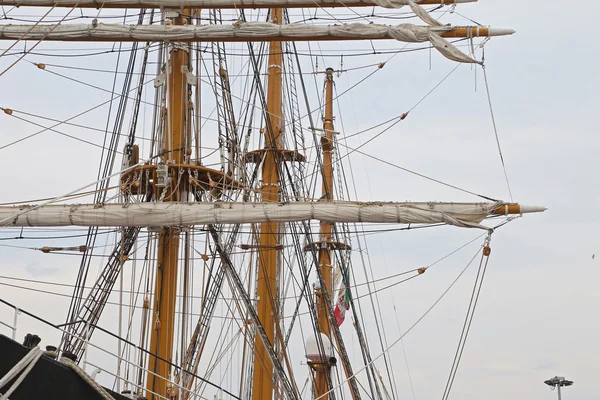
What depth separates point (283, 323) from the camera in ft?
92.3

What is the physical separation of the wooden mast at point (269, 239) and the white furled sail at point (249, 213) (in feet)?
10.7

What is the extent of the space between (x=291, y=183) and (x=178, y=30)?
5.81 m

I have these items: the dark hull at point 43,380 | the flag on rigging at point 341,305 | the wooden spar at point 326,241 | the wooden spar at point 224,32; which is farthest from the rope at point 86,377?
the flag on rigging at point 341,305

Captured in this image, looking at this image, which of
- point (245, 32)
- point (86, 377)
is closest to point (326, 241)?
point (245, 32)

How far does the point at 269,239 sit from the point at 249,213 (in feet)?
19.3

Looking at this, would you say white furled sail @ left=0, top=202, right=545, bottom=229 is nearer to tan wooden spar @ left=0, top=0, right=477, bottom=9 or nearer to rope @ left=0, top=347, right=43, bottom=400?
tan wooden spar @ left=0, top=0, right=477, bottom=9

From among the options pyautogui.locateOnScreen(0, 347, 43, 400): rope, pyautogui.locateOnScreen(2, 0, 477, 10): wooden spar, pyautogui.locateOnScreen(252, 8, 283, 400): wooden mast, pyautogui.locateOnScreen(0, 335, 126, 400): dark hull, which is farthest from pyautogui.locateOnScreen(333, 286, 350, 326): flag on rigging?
pyautogui.locateOnScreen(0, 347, 43, 400): rope

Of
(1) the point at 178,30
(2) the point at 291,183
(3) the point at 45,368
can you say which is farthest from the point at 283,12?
(3) the point at 45,368

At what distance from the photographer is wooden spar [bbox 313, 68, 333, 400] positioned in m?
26.7

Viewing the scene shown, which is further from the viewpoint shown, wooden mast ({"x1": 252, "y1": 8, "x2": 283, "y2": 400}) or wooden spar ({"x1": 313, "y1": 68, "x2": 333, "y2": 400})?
wooden spar ({"x1": 313, "y1": 68, "x2": 333, "y2": 400})

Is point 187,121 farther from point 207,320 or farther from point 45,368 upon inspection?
point 45,368

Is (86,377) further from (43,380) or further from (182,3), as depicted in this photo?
(182,3)

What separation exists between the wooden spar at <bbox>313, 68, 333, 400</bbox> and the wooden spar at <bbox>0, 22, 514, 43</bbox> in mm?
4602

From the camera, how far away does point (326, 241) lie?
3114 cm
